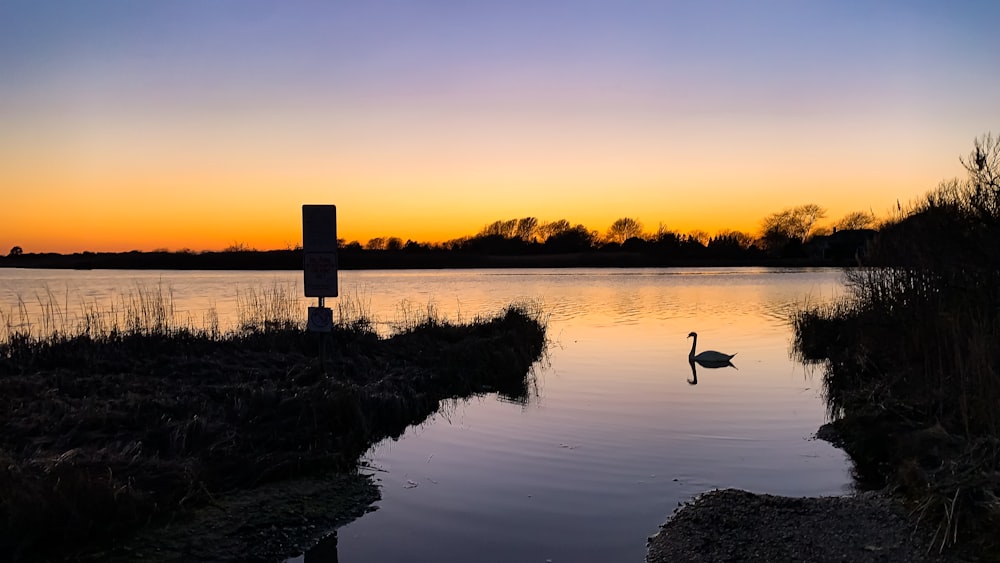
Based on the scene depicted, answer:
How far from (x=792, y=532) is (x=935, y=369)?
5229 mm

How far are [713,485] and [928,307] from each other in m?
5.53

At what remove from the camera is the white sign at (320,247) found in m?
10.2

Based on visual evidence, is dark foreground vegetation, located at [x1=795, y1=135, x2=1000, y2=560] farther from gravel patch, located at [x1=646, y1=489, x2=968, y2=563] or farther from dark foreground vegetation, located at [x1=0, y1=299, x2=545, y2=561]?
dark foreground vegetation, located at [x1=0, y1=299, x2=545, y2=561]

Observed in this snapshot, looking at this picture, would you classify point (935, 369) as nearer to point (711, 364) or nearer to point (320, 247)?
point (711, 364)

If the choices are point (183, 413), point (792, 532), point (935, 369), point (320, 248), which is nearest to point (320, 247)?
point (320, 248)

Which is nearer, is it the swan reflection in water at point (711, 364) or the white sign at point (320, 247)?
the white sign at point (320, 247)

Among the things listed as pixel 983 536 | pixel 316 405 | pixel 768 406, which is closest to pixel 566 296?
pixel 768 406

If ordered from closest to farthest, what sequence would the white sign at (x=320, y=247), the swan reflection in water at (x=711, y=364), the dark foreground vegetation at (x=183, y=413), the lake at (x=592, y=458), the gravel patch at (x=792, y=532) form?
the gravel patch at (x=792, y=532) → the dark foreground vegetation at (x=183, y=413) → the lake at (x=592, y=458) → the white sign at (x=320, y=247) → the swan reflection in water at (x=711, y=364)

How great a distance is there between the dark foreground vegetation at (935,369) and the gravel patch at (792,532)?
0.24m

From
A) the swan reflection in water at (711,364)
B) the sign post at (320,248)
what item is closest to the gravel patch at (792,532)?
the sign post at (320,248)

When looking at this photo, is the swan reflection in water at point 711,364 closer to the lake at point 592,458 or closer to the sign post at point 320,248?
the lake at point 592,458

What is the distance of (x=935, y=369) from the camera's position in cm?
941

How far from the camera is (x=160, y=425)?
766 centimetres

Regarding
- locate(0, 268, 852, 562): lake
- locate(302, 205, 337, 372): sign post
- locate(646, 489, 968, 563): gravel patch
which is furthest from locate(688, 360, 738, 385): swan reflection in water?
locate(646, 489, 968, 563): gravel patch
